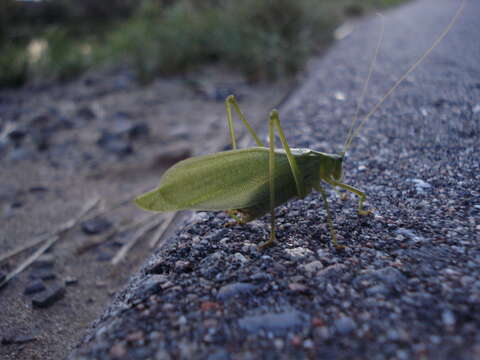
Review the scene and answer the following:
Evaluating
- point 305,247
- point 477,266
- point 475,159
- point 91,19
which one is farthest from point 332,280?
point 91,19

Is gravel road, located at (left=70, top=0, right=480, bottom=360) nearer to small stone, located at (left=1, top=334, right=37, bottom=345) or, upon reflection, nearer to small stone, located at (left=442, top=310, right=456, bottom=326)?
small stone, located at (left=442, top=310, right=456, bottom=326)

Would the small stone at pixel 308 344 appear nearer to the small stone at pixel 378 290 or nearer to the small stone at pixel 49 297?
the small stone at pixel 378 290

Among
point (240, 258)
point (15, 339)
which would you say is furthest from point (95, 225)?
point (240, 258)

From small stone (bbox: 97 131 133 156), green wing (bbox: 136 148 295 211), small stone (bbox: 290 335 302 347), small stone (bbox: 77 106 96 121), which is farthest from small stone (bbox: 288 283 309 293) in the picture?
small stone (bbox: 77 106 96 121)

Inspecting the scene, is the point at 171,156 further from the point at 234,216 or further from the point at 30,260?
the point at 234,216

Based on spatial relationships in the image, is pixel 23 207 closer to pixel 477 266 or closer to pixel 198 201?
pixel 198 201

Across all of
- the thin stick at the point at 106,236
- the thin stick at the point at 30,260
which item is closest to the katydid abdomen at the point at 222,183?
the thin stick at the point at 30,260
